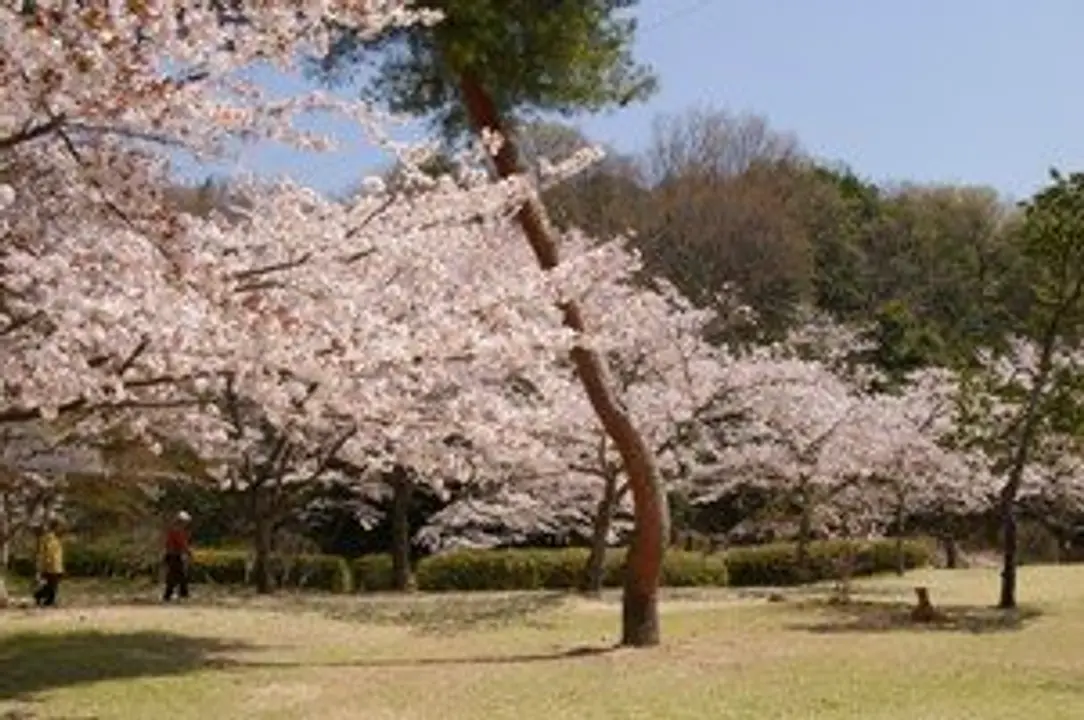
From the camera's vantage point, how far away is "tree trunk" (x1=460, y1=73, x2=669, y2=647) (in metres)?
15.3

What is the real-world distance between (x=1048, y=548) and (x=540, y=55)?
28739 mm

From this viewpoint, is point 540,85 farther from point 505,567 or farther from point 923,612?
point 505,567

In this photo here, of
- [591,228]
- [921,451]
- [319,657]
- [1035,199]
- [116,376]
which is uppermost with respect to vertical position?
[591,228]

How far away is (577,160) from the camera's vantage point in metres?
13.3

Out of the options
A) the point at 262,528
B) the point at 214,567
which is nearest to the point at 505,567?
the point at 262,528

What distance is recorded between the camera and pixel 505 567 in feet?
91.4

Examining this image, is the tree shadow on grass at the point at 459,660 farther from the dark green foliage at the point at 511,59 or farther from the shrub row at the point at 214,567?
the shrub row at the point at 214,567

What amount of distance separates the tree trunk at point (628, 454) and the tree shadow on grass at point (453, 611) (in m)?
2.42

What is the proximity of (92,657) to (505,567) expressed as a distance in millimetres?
13874

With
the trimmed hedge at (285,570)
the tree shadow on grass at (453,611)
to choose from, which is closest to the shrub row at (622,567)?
the trimmed hedge at (285,570)

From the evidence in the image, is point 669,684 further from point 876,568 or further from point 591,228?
point 591,228

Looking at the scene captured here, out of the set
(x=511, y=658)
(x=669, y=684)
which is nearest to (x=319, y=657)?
(x=511, y=658)

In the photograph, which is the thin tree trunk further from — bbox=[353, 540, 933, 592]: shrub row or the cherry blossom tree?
the cherry blossom tree

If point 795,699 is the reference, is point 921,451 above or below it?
above
